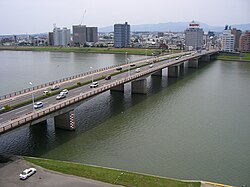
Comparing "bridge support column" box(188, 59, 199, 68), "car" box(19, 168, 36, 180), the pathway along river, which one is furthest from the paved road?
"bridge support column" box(188, 59, 199, 68)

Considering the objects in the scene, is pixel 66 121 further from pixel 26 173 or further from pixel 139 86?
pixel 139 86

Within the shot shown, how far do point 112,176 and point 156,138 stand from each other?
41.4 ft

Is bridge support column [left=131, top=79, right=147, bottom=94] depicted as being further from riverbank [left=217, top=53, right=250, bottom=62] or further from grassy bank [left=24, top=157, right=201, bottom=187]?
riverbank [left=217, top=53, right=250, bottom=62]

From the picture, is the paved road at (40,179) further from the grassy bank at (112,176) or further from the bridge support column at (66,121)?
the bridge support column at (66,121)

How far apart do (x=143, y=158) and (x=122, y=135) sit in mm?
6722

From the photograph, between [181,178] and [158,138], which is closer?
[181,178]

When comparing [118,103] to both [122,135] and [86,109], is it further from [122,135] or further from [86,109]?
[122,135]

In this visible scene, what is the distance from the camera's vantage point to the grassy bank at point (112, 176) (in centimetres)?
2191

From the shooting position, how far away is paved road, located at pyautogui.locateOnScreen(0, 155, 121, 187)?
21.2 meters

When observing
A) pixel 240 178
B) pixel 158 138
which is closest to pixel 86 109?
pixel 158 138

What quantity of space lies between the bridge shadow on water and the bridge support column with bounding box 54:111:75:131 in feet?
2.06

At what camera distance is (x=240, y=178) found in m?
25.4

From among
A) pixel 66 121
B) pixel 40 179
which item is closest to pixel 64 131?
pixel 66 121

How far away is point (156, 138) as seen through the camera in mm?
34344
